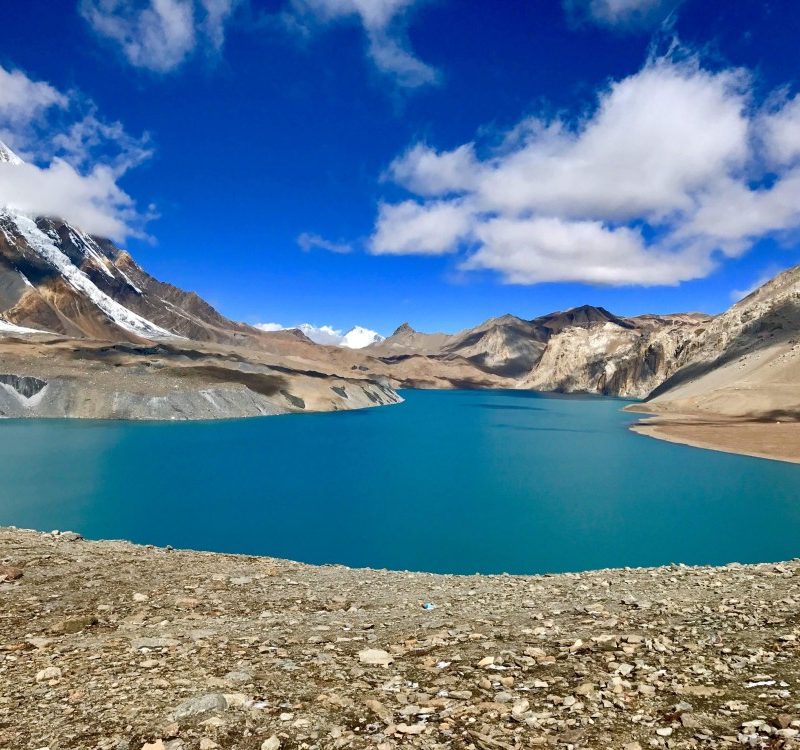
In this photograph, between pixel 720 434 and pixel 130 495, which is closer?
pixel 130 495

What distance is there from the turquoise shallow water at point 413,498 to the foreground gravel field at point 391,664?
471 inches

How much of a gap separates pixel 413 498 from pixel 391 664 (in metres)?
30.9

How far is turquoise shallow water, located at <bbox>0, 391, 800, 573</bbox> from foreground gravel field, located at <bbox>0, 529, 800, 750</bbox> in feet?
39.2

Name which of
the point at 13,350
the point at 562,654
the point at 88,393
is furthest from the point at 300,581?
the point at 13,350

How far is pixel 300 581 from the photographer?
15.6 m

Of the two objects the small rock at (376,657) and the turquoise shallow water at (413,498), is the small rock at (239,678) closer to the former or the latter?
the small rock at (376,657)

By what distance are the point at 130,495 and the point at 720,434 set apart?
74.7 metres

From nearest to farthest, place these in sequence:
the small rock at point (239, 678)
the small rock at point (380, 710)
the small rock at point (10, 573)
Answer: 1. the small rock at point (380, 710)
2. the small rock at point (239, 678)
3. the small rock at point (10, 573)

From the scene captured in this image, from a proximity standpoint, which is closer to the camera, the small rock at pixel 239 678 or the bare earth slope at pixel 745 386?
the small rock at pixel 239 678

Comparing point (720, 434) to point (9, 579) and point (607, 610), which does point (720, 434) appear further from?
point (9, 579)

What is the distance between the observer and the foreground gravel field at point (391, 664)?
575cm

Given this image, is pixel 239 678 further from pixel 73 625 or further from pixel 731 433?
pixel 731 433

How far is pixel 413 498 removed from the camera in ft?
127

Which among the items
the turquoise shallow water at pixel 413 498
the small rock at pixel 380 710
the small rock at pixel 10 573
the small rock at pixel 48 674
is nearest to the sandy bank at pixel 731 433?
the turquoise shallow water at pixel 413 498
